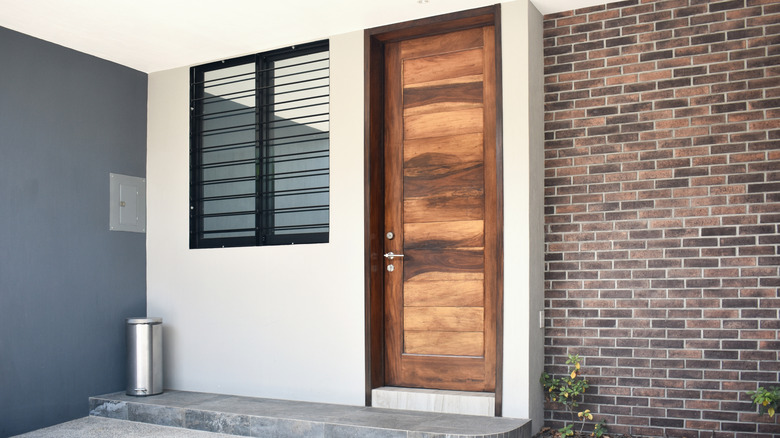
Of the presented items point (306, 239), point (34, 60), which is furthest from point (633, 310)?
point (34, 60)

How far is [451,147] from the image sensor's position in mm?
4590

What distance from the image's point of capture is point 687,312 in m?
4.02

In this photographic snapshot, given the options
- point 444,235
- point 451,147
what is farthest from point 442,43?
point 444,235

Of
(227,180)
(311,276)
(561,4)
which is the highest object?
(561,4)

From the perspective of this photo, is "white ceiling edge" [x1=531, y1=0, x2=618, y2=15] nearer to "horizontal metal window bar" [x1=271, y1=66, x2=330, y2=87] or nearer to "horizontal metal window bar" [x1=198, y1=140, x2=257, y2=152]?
"horizontal metal window bar" [x1=271, y1=66, x2=330, y2=87]

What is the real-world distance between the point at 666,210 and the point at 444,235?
4.60 ft

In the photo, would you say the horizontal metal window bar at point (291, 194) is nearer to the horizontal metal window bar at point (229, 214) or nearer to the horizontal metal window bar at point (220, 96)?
the horizontal metal window bar at point (229, 214)

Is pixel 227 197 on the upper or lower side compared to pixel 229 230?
upper

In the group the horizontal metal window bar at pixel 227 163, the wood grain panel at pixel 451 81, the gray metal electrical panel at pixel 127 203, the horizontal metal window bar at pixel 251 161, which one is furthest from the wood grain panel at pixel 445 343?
the gray metal electrical panel at pixel 127 203

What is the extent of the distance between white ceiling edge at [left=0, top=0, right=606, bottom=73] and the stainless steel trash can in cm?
208

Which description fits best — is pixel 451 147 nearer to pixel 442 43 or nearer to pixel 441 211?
pixel 441 211

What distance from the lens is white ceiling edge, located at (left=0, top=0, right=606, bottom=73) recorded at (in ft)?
14.2

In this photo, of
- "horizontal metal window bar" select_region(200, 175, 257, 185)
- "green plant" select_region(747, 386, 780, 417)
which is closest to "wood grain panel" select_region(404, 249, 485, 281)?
"horizontal metal window bar" select_region(200, 175, 257, 185)

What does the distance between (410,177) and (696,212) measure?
6.02 ft
